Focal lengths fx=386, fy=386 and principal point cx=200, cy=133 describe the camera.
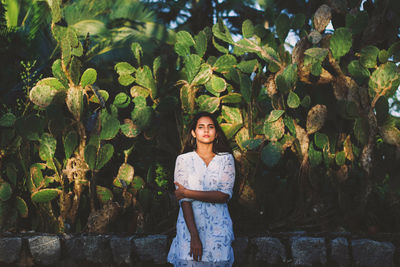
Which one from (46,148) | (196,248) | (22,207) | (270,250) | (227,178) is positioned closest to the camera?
(196,248)

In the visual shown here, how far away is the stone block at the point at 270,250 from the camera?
7.07 ft

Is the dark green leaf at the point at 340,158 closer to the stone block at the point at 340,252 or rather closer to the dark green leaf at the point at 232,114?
the stone block at the point at 340,252

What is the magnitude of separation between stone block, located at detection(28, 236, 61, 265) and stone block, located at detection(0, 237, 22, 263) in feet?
0.24

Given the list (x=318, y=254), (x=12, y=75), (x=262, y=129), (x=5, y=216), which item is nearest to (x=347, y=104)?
(x=262, y=129)

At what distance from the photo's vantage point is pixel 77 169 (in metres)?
2.41

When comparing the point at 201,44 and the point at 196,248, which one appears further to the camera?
the point at 201,44

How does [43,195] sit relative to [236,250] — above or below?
above

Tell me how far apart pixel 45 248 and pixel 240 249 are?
3.78 ft

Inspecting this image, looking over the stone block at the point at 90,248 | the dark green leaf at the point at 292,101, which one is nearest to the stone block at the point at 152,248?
the stone block at the point at 90,248

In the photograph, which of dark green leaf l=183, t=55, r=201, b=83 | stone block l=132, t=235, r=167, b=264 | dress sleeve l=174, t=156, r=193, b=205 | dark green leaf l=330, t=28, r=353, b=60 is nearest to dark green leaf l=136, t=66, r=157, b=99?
dark green leaf l=183, t=55, r=201, b=83

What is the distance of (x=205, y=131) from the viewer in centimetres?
154

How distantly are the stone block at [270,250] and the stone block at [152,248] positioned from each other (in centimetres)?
52

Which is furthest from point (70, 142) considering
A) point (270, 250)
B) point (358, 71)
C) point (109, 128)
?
point (358, 71)

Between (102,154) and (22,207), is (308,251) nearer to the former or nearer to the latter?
(102,154)
